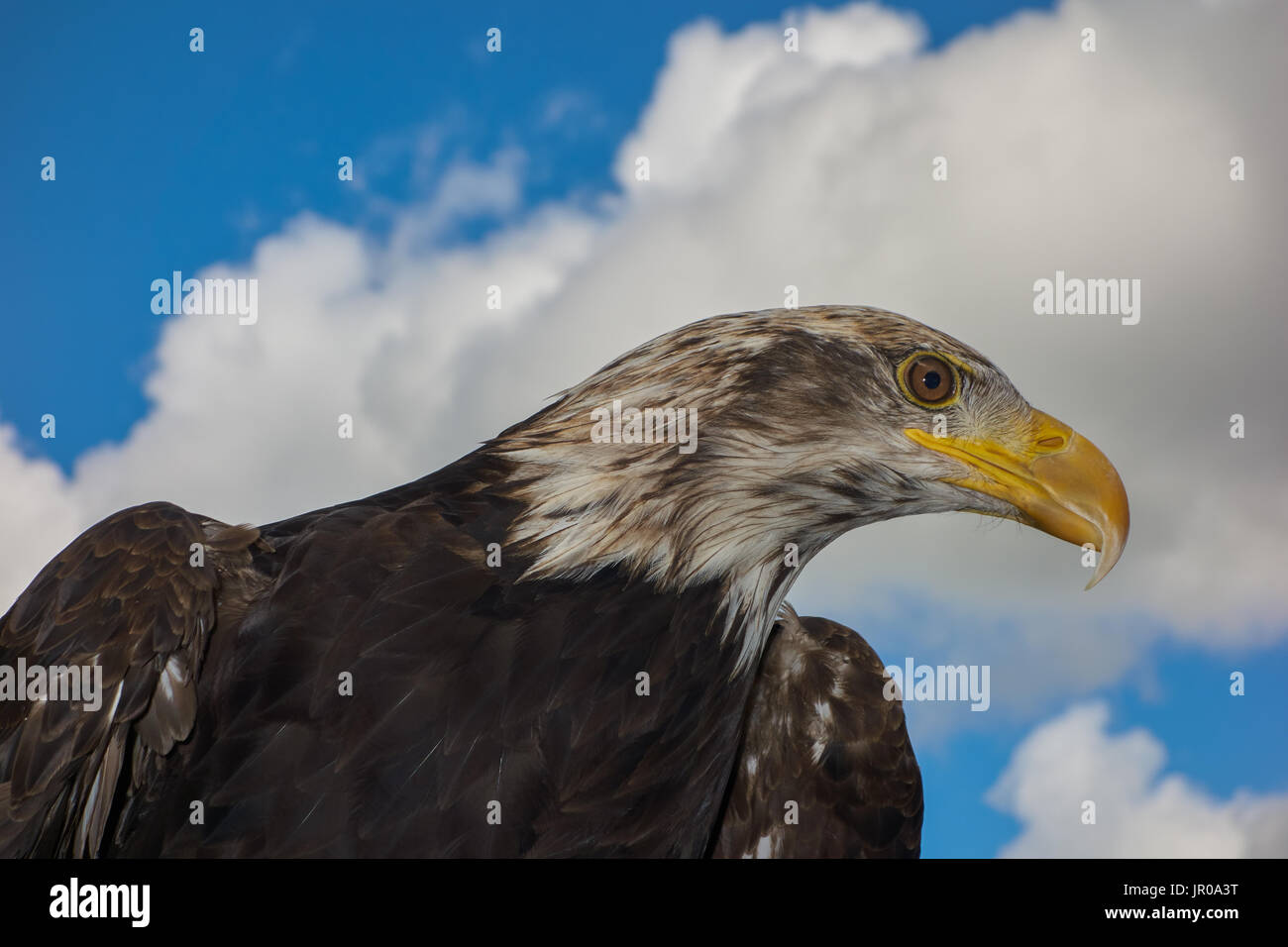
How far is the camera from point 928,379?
3.93m

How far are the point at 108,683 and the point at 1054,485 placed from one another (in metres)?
3.41

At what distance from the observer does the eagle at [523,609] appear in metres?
3.17

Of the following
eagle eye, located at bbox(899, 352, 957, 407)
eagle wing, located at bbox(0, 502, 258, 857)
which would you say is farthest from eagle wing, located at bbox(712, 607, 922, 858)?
eagle wing, located at bbox(0, 502, 258, 857)

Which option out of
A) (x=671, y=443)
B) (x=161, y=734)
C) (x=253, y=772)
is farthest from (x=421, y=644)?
(x=671, y=443)

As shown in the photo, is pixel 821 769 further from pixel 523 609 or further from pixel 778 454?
pixel 523 609

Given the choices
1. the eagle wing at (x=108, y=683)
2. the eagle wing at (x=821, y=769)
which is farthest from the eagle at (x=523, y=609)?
the eagle wing at (x=821, y=769)

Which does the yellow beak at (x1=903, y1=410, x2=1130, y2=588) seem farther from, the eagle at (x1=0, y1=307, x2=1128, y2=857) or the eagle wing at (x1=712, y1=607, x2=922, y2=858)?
the eagle wing at (x1=712, y1=607, x2=922, y2=858)

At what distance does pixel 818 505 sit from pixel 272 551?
1.95m

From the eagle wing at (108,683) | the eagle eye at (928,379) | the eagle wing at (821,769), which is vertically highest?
the eagle eye at (928,379)

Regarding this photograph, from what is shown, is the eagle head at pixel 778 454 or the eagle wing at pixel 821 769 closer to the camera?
the eagle head at pixel 778 454

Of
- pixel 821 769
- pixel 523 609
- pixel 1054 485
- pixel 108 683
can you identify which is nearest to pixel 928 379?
pixel 1054 485

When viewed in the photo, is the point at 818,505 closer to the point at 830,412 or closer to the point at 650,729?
the point at 830,412

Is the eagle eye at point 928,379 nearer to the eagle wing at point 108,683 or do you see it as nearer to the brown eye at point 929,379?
the brown eye at point 929,379

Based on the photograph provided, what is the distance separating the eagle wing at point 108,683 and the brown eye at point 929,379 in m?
2.46
